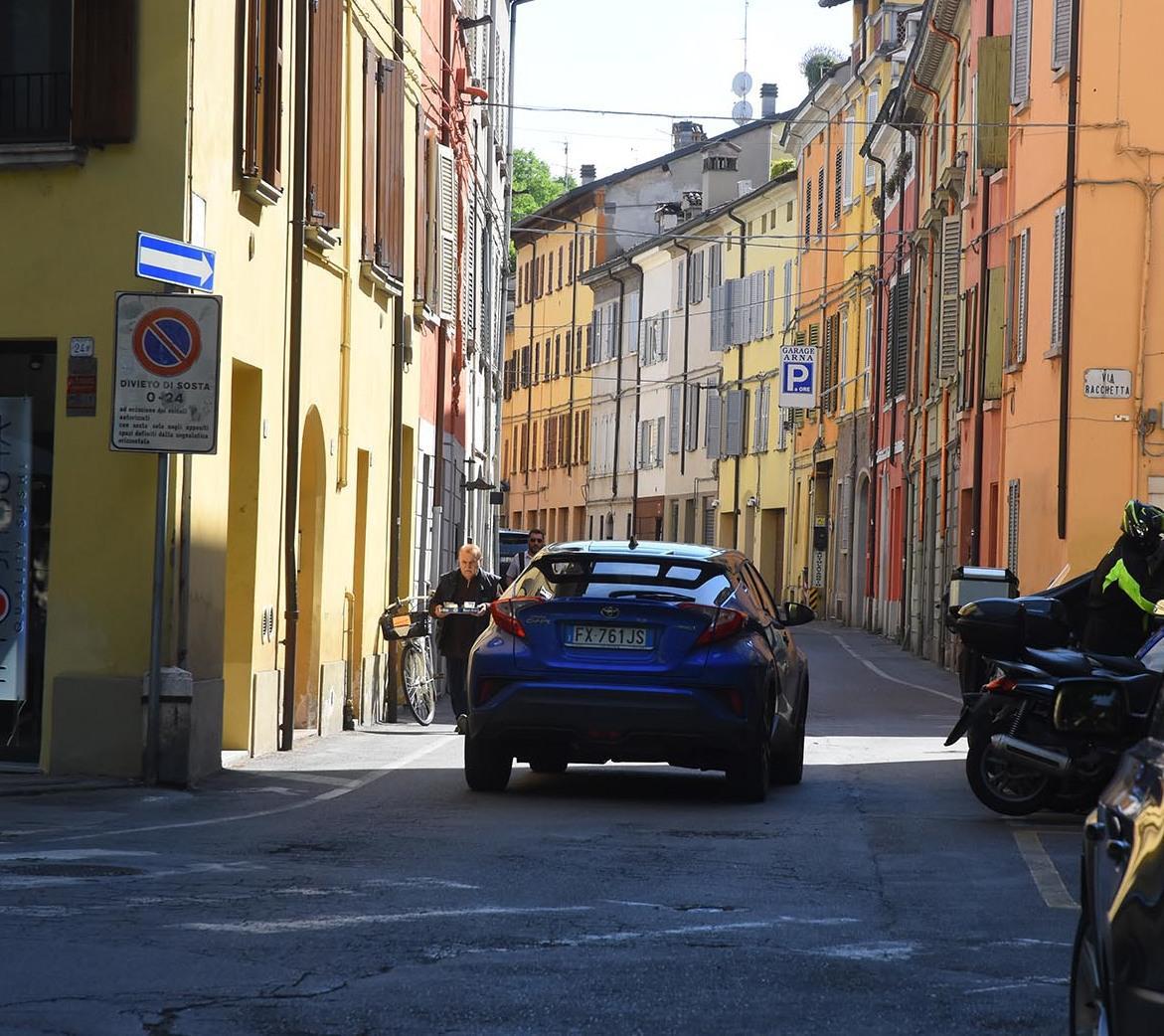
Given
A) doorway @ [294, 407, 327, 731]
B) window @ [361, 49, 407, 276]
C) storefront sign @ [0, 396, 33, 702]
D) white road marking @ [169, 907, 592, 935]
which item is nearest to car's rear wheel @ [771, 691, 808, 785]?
storefront sign @ [0, 396, 33, 702]

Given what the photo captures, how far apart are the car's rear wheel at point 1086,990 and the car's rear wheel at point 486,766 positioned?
29.8 ft

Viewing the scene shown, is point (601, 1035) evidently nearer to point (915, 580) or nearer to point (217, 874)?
point (217, 874)

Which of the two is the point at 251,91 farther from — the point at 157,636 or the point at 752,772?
the point at 752,772

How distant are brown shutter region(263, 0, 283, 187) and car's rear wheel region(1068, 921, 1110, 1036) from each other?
1260 centimetres

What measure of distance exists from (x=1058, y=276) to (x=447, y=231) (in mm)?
7616

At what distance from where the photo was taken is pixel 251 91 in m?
16.5

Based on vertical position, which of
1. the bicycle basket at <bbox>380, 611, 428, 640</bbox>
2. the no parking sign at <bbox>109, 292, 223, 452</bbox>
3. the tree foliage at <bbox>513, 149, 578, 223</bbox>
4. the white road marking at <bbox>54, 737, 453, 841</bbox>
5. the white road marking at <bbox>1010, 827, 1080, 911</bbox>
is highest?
the tree foliage at <bbox>513, 149, 578, 223</bbox>

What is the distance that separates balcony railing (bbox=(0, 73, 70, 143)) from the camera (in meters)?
14.9

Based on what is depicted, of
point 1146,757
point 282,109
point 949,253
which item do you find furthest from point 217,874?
point 949,253

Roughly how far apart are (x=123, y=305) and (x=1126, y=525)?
241 inches

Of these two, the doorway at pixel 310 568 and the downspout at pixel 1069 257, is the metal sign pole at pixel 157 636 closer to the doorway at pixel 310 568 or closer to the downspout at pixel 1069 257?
the doorway at pixel 310 568

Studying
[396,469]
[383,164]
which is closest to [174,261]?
[383,164]

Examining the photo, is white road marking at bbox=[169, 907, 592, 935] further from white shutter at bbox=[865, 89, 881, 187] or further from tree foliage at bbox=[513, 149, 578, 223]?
tree foliage at bbox=[513, 149, 578, 223]

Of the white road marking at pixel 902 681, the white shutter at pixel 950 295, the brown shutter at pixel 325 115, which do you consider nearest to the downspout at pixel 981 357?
the white road marking at pixel 902 681
